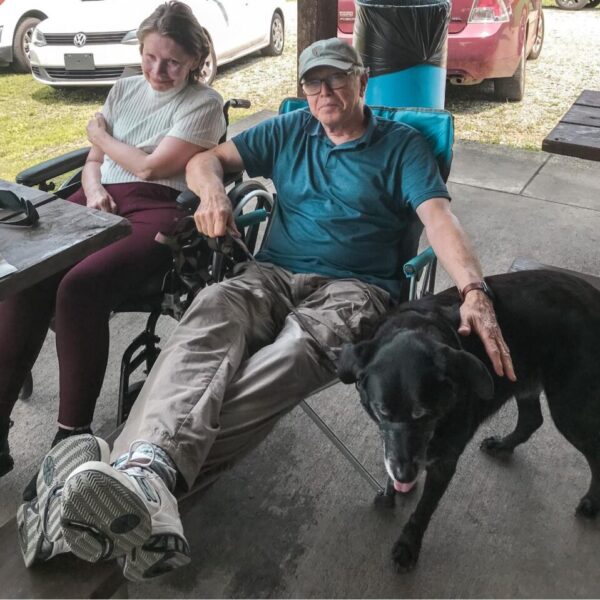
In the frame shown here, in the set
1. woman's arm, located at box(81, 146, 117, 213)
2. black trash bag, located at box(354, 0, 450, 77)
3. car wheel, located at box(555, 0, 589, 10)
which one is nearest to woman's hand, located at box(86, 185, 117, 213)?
woman's arm, located at box(81, 146, 117, 213)

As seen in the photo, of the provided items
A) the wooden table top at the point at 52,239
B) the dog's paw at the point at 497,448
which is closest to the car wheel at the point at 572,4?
the dog's paw at the point at 497,448

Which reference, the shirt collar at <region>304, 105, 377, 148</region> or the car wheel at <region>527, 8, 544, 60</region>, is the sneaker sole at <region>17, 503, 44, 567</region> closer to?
the shirt collar at <region>304, 105, 377, 148</region>

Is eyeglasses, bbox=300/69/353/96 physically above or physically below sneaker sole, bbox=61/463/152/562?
above

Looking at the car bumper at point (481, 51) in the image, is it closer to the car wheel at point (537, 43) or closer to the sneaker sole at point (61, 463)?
the car wheel at point (537, 43)

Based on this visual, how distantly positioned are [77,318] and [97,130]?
35.2 inches

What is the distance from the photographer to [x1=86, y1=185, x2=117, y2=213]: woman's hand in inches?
94.3

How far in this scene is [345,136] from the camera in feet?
7.40

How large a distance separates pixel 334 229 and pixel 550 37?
348 inches

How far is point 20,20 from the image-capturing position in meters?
7.23

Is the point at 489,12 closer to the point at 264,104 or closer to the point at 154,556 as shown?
the point at 264,104

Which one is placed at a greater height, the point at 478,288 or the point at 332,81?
the point at 332,81

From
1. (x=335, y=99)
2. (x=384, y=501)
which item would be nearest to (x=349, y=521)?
(x=384, y=501)

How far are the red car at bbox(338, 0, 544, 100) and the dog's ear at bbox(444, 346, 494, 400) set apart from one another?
4866 mm

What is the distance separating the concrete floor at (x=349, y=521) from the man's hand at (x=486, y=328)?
2.12ft
